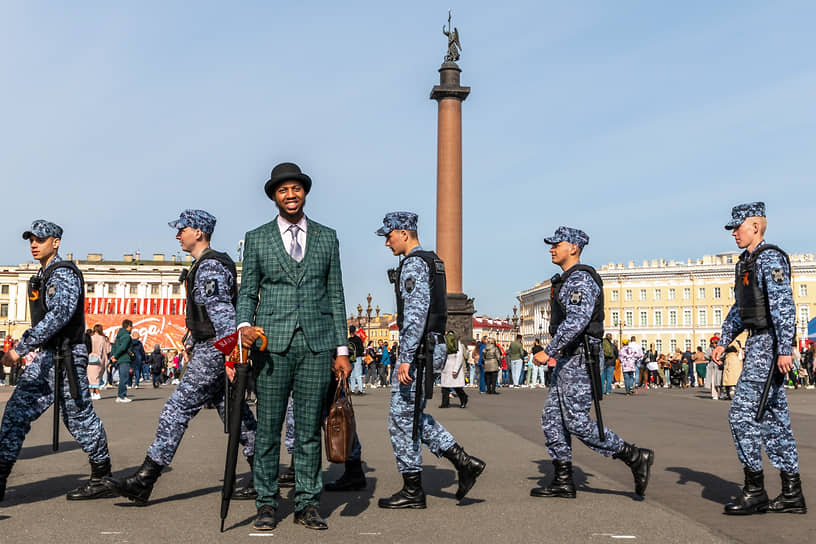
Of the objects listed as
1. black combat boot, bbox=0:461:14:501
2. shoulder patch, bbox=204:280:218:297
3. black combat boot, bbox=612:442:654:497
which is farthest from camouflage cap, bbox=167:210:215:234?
black combat boot, bbox=612:442:654:497

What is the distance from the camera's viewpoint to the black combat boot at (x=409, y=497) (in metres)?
6.02

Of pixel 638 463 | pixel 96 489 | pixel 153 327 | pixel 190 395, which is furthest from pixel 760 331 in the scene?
pixel 153 327

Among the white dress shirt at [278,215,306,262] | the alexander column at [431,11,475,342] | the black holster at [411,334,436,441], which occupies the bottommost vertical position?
the black holster at [411,334,436,441]

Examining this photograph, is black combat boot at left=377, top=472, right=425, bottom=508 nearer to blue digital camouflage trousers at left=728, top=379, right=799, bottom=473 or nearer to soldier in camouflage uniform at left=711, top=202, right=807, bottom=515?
soldier in camouflage uniform at left=711, top=202, right=807, bottom=515

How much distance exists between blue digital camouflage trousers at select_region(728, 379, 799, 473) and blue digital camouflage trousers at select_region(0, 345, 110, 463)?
4.20m

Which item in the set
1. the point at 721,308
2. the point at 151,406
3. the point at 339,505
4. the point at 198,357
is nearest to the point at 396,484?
the point at 339,505

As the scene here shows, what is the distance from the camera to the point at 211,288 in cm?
606

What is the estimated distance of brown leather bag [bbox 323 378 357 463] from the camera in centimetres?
525

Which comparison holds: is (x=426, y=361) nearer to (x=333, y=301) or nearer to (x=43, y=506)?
(x=333, y=301)

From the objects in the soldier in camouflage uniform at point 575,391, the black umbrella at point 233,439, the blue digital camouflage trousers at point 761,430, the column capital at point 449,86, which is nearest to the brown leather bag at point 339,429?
the black umbrella at point 233,439

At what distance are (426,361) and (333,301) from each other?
2.88 feet

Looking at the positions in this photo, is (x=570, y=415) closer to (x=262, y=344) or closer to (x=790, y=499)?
(x=790, y=499)

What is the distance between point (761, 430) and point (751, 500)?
1.47 feet

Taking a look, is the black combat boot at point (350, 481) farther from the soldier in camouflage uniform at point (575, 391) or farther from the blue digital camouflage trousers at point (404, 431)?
the soldier in camouflage uniform at point (575, 391)
